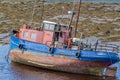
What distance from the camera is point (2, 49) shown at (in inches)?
1823

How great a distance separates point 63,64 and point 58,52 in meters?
1.13

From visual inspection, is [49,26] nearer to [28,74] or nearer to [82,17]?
[28,74]

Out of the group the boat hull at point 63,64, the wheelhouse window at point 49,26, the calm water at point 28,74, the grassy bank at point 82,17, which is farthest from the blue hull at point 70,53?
the grassy bank at point 82,17

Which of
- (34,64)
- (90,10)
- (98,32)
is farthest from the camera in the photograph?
(90,10)

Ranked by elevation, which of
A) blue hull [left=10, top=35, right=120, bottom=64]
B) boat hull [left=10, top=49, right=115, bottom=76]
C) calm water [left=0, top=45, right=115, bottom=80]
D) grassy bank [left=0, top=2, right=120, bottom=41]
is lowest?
calm water [left=0, top=45, right=115, bottom=80]

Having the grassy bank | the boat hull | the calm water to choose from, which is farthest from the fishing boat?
the grassy bank

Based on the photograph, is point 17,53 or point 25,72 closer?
point 25,72

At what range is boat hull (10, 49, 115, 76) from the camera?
35688 mm

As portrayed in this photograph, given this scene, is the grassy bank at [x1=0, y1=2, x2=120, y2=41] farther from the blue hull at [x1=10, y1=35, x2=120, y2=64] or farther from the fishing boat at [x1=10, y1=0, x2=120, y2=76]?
the blue hull at [x1=10, y1=35, x2=120, y2=64]

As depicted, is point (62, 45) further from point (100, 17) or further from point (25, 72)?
point (100, 17)

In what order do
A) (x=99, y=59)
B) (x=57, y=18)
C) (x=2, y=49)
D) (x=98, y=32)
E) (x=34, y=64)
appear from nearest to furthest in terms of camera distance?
(x=99, y=59), (x=34, y=64), (x=2, y=49), (x=98, y=32), (x=57, y=18)

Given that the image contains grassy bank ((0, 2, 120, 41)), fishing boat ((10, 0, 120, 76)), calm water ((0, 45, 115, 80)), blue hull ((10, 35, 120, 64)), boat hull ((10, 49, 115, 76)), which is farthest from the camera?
grassy bank ((0, 2, 120, 41))

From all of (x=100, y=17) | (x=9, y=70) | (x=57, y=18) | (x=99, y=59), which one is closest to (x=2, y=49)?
(x=9, y=70)

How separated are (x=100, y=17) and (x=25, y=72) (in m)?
37.3
